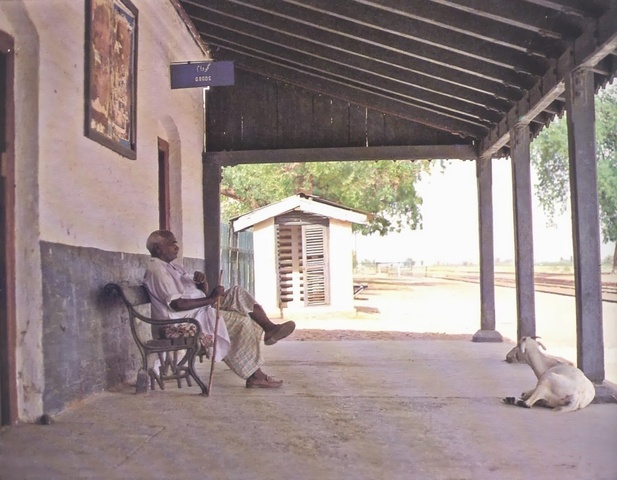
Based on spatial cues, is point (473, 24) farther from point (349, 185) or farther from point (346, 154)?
point (349, 185)

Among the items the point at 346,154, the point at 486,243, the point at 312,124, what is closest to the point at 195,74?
the point at 312,124

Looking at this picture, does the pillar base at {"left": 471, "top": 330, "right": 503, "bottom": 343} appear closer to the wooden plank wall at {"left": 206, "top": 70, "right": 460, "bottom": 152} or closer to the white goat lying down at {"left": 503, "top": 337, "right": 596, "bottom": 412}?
the wooden plank wall at {"left": 206, "top": 70, "right": 460, "bottom": 152}

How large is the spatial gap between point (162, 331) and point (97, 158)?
1.51m

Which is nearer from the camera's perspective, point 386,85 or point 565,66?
point 565,66

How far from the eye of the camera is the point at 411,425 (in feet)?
16.1

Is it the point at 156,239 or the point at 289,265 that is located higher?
the point at 156,239

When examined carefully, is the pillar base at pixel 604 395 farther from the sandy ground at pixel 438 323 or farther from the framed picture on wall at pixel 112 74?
the framed picture on wall at pixel 112 74

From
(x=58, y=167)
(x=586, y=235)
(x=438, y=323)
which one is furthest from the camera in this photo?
(x=438, y=323)

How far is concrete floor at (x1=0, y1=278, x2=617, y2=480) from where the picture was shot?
12.6ft

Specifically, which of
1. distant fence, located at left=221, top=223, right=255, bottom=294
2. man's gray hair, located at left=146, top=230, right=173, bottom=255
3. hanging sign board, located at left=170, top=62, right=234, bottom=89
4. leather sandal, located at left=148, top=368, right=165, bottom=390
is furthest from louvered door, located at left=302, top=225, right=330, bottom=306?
leather sandal, located at left=148, top=368, right=165, bottom=390

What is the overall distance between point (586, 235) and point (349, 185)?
745 inches

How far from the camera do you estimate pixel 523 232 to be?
8523mm

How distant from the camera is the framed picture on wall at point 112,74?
5.91m

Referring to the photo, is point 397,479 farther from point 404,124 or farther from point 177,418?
point 404,124
